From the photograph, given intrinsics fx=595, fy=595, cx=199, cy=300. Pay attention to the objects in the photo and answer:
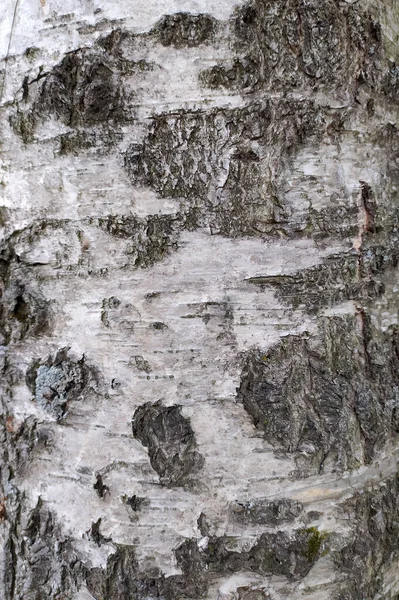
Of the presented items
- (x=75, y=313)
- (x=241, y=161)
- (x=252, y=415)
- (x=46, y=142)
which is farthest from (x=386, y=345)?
(x=46, y=142)

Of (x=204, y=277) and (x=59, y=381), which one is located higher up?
(x=204, y=277)

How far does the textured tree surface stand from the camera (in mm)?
943

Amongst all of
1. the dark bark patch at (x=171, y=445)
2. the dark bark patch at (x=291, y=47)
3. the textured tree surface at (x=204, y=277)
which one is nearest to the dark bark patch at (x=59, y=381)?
the textured tree surface at (x=204, y=277)

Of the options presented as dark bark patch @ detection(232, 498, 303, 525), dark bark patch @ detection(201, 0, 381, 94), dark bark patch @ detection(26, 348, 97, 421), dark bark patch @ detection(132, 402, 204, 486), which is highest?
dark bark patch @ detection(201, 0, 381, 94)

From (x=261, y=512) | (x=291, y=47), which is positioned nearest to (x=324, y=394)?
(x=261, y=512)

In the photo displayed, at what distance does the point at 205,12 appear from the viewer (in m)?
0.93

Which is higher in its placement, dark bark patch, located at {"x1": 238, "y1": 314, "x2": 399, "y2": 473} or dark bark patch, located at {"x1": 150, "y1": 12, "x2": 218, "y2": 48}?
dark bark patch, located at {"x1": 150, "y1": 12, "x2": 218, "y2": 48}

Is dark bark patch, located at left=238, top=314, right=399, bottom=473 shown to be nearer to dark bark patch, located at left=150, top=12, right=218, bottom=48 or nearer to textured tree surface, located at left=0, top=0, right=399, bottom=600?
textured tree surface, located at left=0, top=0, right=399, bottom=600

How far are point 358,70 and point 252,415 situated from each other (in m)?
0.60

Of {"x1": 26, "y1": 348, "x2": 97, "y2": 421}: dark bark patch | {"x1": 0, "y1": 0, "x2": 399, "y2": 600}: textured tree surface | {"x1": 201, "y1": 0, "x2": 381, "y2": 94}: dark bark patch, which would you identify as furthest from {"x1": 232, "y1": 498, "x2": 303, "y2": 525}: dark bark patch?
{"x1": 201, "y1": 0, "x2": 381, "y2": 94}: dark bark patch

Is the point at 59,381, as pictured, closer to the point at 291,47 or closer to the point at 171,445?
the point at 171,445

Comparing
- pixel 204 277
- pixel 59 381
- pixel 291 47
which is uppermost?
pixel 291 47

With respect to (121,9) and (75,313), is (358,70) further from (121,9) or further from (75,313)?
(75,313)

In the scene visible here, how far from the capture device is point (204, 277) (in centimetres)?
95
